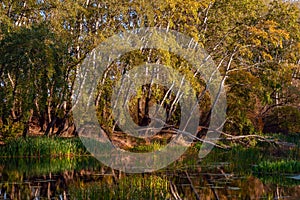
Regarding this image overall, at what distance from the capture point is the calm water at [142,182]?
9.52 metres

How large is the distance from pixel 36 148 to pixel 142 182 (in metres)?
6.99

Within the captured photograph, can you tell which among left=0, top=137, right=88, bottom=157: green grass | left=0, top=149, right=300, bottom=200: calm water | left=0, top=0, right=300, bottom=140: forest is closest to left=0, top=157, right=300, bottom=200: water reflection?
left=0, top=149, right=300, bottom=200: calm water

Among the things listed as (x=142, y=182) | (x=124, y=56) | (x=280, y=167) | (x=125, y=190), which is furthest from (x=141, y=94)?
(x=125, y=190)

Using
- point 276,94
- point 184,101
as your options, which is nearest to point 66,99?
point 184,101

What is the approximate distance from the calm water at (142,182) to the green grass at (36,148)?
97 cm

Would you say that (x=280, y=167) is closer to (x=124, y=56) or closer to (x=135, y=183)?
(x=135, y=183)

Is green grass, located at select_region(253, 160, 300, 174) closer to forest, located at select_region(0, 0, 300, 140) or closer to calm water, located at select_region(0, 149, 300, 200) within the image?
calm water, located at select_region(0, 149, 300, 200)

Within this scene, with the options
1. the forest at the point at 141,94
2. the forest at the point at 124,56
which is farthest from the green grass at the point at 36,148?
the forest at the point at 124,56

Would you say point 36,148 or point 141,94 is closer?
point 36,148

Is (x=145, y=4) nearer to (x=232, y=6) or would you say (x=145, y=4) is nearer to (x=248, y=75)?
(x=232, y=6)

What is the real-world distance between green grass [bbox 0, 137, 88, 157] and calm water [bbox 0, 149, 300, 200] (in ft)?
3.19

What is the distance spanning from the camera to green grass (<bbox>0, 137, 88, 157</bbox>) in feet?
54.7

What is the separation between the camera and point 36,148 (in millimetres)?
16781

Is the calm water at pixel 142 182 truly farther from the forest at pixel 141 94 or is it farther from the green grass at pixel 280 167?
the green grass at pixel 280 167
